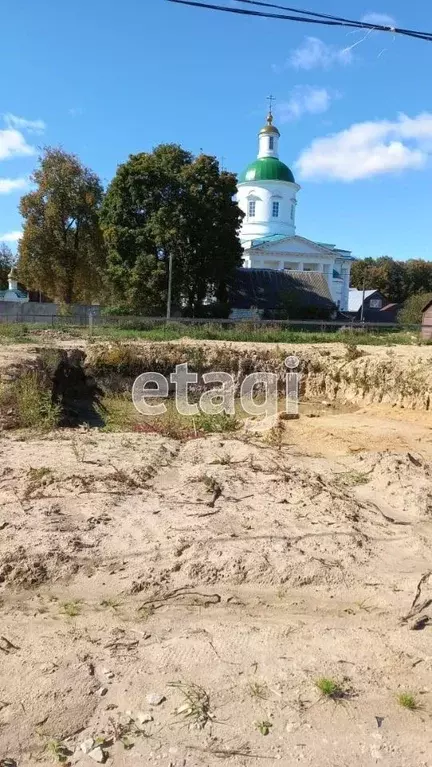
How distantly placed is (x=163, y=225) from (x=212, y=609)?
31156 millimetres

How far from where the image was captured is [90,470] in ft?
21.3

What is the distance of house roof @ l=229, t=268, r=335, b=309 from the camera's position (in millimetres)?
40531

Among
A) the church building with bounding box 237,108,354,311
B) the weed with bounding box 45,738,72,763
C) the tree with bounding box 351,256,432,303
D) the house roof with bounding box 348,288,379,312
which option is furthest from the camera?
the tree with bounding box 351,256,432,303

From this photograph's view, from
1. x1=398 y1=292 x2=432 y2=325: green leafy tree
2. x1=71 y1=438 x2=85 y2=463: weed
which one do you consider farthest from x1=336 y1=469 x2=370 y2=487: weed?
x1=398 y1=292 x2=432 y2=325: green leafy tree

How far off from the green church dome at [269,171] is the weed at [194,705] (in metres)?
59.9

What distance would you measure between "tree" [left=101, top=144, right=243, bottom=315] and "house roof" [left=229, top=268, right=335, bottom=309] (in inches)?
226

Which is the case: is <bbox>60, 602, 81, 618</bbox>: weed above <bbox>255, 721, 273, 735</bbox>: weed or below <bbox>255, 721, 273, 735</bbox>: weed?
above

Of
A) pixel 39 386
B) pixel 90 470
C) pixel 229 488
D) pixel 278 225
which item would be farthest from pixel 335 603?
pixel 278 225

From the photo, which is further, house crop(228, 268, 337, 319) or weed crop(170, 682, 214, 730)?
house crop(228, 268, 337, 319)

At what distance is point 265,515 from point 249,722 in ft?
8.56

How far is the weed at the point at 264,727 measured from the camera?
285cm

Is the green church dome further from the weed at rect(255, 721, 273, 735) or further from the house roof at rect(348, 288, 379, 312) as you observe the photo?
the weed at rect(255, 721, 273, 735)

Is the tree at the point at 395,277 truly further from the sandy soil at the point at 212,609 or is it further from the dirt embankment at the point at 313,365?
the sandy soil at the point at 212,609

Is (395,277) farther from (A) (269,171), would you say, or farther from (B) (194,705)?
(B) (194,705)
